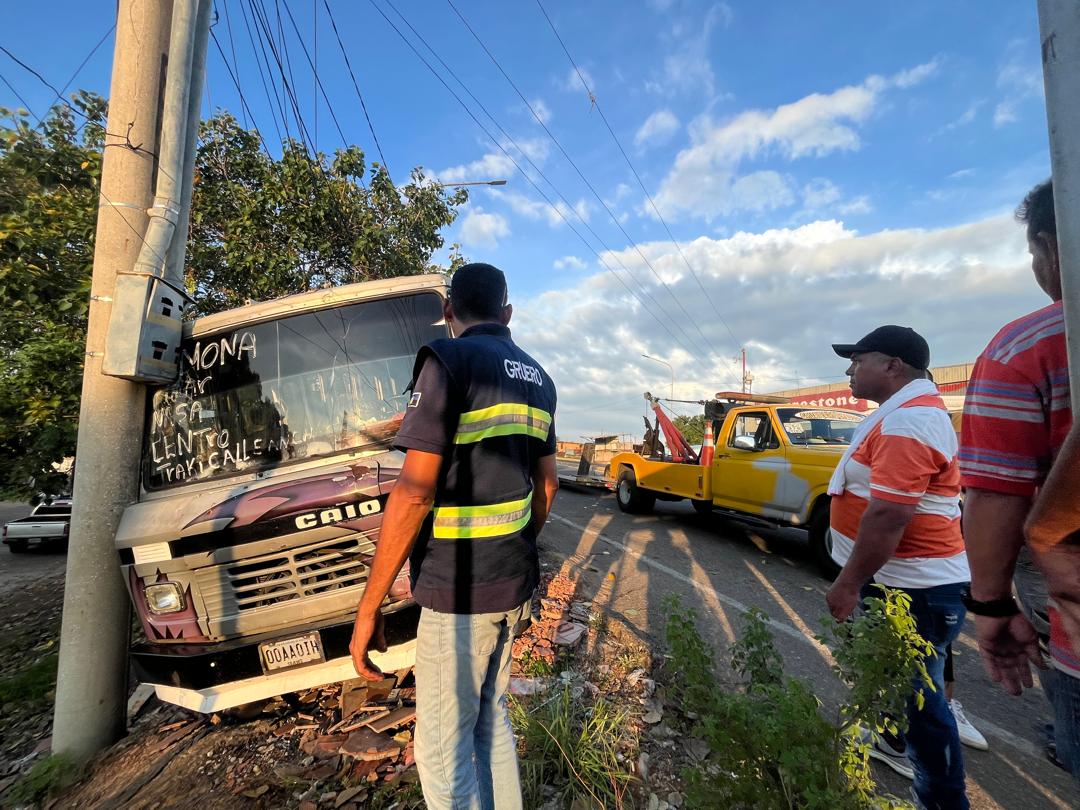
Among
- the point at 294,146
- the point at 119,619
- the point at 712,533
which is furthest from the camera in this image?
the point at 712,533

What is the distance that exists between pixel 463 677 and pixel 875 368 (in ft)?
7.19

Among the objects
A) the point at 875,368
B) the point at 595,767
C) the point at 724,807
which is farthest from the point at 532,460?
the point at 875,368

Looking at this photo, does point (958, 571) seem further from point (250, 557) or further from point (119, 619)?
point (119, 619)

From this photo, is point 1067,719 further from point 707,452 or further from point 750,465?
point 707,452

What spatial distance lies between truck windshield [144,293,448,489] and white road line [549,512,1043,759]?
8.54ft

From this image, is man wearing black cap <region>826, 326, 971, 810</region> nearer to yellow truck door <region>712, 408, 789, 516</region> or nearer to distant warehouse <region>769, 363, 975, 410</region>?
yellow truck door <region>712, 408, 789, 516</region>

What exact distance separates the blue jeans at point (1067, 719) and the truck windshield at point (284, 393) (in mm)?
2986

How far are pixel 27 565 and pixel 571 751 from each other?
49.1 ft

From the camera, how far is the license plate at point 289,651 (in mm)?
2492

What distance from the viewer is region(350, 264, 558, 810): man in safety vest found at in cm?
151

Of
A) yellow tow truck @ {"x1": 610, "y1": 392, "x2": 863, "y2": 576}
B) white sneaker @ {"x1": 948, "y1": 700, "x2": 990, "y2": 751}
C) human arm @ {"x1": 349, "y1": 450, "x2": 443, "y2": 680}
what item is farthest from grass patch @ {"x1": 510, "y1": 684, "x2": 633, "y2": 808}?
yellow tow truck @ {"x1": 610, "y1": 392, "x2": 863, "y2": 576}

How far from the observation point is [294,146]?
701 cm

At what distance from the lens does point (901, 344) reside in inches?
87.3

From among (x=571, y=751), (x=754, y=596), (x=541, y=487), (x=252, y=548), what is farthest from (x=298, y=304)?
(x=754, y=596)
